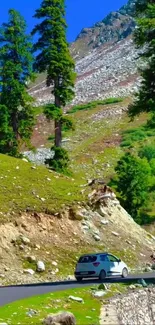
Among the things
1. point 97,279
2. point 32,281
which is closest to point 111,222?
point 97,279

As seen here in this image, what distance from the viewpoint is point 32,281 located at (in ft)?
101

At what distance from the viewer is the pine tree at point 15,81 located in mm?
47344

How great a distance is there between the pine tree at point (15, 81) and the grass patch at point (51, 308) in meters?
25.9

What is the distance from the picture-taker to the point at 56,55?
160 ft

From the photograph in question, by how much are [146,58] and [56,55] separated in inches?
780

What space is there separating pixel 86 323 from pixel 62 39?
35.6m

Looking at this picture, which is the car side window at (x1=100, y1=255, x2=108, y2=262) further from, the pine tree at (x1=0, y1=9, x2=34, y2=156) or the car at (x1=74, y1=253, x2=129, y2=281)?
the pine tree at (x1=0, y1=9, x2=34, y2=156)

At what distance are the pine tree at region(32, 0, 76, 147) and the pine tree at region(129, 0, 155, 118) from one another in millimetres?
18138

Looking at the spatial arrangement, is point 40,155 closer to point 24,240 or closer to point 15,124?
point 15,124

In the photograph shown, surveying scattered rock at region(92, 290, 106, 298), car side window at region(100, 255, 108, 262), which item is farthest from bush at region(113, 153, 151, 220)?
scattered rock at region(92, 290, 106, 298)

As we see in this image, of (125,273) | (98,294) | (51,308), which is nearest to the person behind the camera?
(51,308)

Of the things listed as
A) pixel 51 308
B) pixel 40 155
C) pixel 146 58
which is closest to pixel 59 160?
pixel 146 58

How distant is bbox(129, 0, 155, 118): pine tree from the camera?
28.6 meters

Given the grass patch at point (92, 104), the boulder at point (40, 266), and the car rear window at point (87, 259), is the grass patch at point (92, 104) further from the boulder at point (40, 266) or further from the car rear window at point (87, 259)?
the car rear window at point (87, 259)
